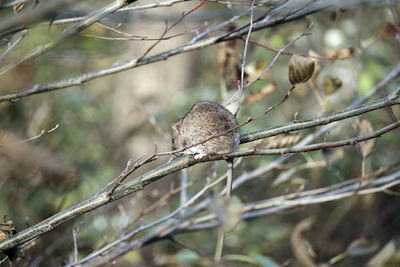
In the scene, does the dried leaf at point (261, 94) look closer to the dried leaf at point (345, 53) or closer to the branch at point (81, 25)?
the dried leaf at point (345, 53)

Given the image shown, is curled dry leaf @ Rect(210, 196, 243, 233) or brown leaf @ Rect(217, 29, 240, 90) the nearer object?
curled dry leaf @ Rect(210, 196, 243, 233)

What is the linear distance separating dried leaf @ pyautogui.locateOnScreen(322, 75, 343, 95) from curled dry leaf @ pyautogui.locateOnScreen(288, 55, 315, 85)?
0.71m

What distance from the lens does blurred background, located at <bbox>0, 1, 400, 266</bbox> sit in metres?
2.63

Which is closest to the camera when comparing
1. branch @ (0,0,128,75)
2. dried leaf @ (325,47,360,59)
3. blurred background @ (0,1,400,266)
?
branch @ (0,0,128,75)

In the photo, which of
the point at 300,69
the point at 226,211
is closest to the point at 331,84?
the point at 300,69

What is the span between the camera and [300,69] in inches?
66.2

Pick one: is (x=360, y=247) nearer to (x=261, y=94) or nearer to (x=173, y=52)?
(x=261, y=94)

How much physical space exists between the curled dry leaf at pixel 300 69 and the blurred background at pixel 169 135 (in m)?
0.52

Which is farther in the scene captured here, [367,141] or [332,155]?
→ [332,155]

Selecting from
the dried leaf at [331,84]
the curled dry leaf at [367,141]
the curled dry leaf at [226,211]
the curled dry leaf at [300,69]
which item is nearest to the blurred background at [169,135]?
the dried leaf at [331,84]

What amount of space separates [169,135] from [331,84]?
103cm

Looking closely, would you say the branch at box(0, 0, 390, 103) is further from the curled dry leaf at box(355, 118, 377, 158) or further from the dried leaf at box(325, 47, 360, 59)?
the curled dry leaf at box(355, 118, 377, 158)

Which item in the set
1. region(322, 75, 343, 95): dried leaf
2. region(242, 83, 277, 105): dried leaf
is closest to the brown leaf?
region(242, 83, 277, 105): dried leaf

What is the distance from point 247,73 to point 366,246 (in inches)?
52.6
